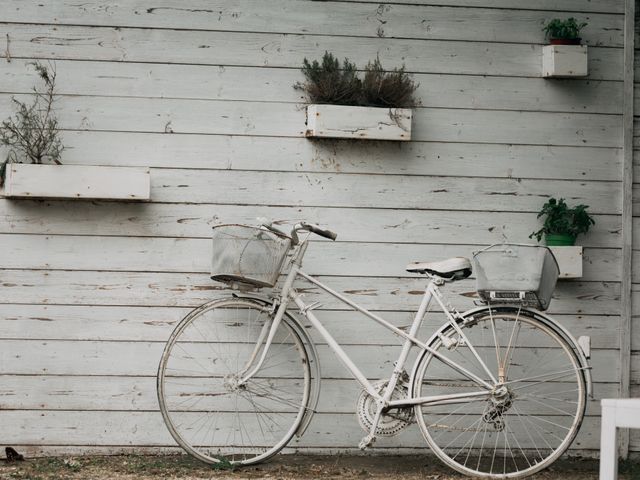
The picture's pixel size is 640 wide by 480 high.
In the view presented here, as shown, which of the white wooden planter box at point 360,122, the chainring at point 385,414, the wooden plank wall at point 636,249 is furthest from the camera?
the wooden plank wall at point 636,249

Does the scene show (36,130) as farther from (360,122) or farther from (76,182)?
(360,122)

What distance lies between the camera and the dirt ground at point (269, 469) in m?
4.16

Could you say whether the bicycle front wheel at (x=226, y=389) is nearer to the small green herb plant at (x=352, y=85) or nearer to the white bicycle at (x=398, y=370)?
the white bicycle at (x=398, y=370)

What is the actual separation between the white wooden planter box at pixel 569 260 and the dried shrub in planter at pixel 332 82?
1.24 m

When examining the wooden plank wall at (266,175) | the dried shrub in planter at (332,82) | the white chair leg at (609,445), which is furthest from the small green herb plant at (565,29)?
the white chair leg at (609,445)

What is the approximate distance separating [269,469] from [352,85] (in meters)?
1.87

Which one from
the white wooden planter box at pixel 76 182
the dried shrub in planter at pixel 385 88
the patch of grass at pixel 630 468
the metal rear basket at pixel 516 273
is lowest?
the patch of grass at pixel 630 468

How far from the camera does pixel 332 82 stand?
4504mm

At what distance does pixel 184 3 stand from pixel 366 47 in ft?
3.01

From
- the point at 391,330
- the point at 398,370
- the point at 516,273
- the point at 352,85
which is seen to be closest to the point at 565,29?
the point at 352,85

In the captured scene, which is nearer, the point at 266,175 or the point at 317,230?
the point at 317,230

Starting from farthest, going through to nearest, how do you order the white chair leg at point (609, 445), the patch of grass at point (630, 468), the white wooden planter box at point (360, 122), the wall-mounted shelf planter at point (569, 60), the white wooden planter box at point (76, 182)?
the wall-mounted shelf planter at point (569, 60) < the white wooden planter box at point (360, 122) < the white wooden planter box at point (76, 182) < the patch of grass at point (630, 468) < the white chair leg at point (609, 445)

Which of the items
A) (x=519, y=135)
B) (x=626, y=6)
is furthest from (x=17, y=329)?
(x=626, y=6)

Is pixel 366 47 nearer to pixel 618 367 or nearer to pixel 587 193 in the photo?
pixel 587 193
